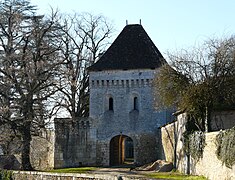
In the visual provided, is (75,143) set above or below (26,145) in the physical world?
above

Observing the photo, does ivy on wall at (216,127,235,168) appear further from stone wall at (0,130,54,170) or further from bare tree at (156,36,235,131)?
stone wall at (0,130,54,170)

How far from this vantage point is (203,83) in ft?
78.4

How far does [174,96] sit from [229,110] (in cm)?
287

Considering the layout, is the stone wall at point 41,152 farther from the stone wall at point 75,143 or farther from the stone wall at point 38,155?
the stone wall at point 75,143

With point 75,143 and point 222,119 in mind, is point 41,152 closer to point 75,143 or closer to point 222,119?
point 75,143

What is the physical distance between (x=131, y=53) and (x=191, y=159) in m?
13.3

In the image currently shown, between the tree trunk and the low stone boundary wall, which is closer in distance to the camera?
the low stone boundary wall

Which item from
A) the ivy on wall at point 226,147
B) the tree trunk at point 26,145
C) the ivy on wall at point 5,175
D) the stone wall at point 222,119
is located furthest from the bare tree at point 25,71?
the ivy on wall at point 226,147

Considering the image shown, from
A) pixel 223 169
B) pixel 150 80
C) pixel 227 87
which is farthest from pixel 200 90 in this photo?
pixel 150 80

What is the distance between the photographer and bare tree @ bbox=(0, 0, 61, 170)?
1112 inches

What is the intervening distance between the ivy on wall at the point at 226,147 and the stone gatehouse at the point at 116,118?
49.3 feet

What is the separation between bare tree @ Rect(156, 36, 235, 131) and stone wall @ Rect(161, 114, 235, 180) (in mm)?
1271

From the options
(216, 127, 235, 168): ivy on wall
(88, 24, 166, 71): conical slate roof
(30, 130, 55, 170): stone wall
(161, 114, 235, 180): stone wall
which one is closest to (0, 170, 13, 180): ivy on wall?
(30, 130, 55, 170): stone wall

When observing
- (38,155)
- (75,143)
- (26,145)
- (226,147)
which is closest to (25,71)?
(26,145)
